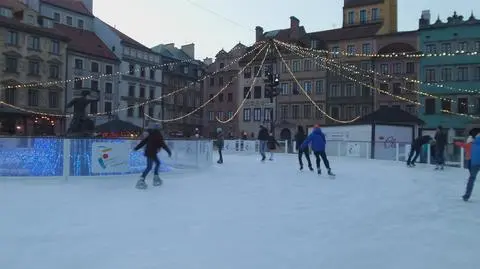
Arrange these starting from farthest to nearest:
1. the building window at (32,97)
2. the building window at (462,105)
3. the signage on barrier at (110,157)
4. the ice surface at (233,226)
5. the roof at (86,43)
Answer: the roof at (86,43) < the building window at (462,105) < the building window at (32,97) < the signage on barrier at (110,157) < the ice surface at (233,226)

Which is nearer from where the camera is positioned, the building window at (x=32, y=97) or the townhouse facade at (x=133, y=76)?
the building window at (x=32, y=97)

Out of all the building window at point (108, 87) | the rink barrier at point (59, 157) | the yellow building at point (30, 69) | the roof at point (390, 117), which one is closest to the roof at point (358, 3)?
the roof at point (390, 117)

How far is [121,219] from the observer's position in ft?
23.2

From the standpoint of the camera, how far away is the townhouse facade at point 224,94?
5919cm

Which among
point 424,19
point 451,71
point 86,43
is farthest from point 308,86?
point 86,43

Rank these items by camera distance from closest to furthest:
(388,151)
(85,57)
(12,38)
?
(388,151) → (12,38) → (85,57)

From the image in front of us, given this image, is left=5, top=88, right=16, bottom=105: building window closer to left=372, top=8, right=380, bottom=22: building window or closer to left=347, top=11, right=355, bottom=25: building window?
left=347, top=11, right=355, bottom=25: building window

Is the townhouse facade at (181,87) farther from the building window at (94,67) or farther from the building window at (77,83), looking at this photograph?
the building window at (77,83)

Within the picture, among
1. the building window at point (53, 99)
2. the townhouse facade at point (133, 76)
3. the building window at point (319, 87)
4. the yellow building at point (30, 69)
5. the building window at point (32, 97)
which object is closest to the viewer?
the yellow building at point (30, 69)

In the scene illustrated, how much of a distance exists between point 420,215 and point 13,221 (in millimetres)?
6444

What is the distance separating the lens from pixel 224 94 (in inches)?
2402

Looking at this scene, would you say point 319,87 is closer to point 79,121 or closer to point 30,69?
point 30,69

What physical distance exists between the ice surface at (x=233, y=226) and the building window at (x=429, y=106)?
119 feet

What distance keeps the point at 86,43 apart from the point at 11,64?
10640mm
